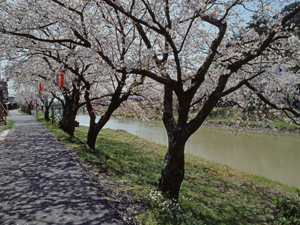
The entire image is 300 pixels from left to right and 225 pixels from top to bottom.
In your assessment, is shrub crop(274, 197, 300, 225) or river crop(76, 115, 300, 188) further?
river crop(76, 115, 300, 188)

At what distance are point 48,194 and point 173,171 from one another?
3063 mm

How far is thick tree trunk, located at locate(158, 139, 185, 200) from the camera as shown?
552 cm

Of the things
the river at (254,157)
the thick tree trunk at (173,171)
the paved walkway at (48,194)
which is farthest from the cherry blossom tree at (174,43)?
the river at (254,157)

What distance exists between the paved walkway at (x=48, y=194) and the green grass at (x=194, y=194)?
451mm

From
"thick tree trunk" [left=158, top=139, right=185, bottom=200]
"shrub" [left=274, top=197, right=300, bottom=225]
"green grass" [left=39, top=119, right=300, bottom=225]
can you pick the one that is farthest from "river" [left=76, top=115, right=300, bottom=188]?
"shrub" [left=274, top=197, right=300, bottom=225]

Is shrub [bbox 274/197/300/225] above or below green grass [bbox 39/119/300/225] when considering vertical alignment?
above

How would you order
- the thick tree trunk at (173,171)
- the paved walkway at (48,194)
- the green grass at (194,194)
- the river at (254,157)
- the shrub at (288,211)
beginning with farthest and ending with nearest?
the river at (254,157), the thick tree trunk at (173,171), the green grass at (194,194), the shrub at (288,211), the paved walkway at (48,194)

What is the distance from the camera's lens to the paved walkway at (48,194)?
371 centimetres

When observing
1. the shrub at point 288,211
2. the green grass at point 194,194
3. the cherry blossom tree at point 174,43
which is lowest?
the green grass at point 194,194

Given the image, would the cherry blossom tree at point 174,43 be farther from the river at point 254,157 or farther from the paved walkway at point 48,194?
the river at point 254,157

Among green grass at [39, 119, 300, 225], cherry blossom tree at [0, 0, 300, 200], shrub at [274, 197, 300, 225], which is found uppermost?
cherry blossom tree at [0, 0, 300, 200]

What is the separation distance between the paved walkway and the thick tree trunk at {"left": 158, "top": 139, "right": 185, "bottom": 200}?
1.71 m

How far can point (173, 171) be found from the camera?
5551mm

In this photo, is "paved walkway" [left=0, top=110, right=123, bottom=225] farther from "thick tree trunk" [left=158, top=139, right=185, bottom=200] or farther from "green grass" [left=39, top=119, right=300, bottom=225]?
"thick tree trunk" [left=158, top=139, right=185, bottom=200]
